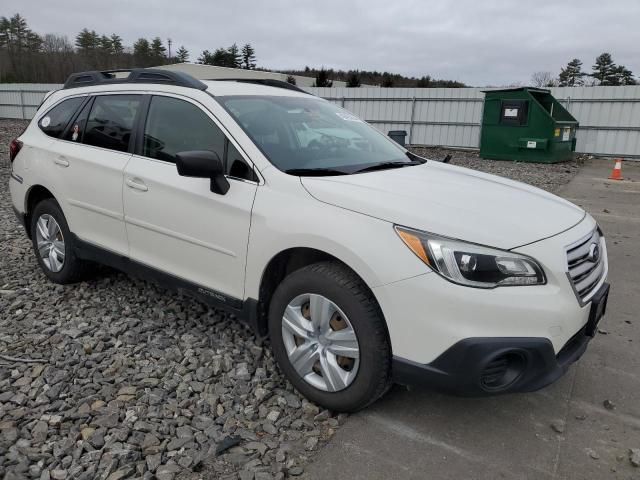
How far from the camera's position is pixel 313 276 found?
261 centimetres

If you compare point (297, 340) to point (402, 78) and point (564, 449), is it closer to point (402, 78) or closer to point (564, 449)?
point (564, 449)

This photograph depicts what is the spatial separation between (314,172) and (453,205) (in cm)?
81

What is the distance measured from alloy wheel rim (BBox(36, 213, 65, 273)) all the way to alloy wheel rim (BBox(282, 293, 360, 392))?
2.51 meters

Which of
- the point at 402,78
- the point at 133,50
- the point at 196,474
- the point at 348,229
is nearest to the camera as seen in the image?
the point at 196,474

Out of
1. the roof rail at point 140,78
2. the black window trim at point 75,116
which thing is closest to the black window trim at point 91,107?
the black window trim at point 75,116

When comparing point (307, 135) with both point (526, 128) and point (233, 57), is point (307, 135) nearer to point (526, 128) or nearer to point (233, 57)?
point (526, 128)

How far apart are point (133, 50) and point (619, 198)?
248 ft

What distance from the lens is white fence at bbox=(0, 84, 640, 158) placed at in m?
15.8

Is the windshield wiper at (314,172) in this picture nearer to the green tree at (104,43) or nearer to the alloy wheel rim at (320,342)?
the alloy wheel rim at (320,342)

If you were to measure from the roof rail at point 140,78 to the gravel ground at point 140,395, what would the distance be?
167 cm

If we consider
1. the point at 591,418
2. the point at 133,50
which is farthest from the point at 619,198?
the point at 133,50

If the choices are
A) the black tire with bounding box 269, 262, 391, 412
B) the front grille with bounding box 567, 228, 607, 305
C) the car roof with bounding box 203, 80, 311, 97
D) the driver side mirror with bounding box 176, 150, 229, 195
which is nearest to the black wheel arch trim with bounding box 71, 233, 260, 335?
the black tire with bounding box 269, 262, 391, 412

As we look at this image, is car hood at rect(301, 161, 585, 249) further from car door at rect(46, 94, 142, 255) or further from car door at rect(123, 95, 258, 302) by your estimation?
car door at rect(46, 94, 142, 255)

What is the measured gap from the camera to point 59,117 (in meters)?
4.38
